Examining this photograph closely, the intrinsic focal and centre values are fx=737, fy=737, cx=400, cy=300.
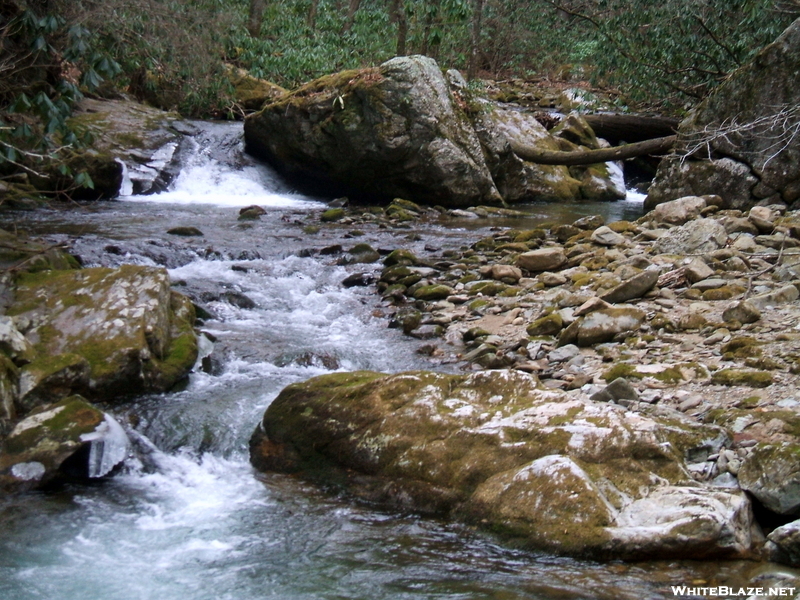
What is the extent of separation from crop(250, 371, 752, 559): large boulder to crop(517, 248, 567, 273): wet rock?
14.0 ft

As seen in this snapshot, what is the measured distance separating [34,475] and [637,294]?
16.9ft

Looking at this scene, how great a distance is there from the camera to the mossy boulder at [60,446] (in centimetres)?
422

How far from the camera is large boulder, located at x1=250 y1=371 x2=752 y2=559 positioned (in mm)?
3354

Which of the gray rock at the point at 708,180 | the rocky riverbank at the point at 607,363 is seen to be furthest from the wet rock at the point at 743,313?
the gray rock at the point at 708,180

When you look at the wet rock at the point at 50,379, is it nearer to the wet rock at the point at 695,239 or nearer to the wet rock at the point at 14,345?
the wet rock at the point at 14,345

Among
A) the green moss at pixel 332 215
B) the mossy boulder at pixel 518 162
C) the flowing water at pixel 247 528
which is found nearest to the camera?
the flowing water at pixel 247 528

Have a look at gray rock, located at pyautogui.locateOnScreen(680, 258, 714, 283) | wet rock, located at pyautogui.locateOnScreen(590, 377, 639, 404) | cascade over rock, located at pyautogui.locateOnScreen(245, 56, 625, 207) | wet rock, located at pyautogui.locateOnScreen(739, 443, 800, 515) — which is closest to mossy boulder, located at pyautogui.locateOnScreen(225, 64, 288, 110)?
cascade over rock, located at pyautogui.locateOnScreen(245, 56, 625, 207)

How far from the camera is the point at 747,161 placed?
1098 centimetres

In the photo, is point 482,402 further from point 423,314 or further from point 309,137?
point 309,137

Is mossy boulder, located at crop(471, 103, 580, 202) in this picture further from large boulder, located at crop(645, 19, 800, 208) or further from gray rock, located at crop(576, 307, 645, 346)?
gray rock, located at crop(576, 307, 645, 346)

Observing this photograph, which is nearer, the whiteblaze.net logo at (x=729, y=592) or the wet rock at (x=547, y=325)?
the whiteblaze.net logo at (x=729, y=592)

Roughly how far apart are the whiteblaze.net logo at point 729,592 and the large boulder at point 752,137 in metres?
8.27

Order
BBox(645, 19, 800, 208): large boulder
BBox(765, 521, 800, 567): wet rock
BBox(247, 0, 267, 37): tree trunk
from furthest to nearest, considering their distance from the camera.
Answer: BBox(247, 0, 267, 37): tree trunk
BBox(645, 19, 800, 208): large boulder
BBox(765, 521, 800, 567): wet rock

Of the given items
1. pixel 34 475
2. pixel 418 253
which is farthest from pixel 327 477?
pixel 418 253
